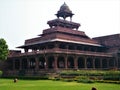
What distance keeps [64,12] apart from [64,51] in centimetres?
2117

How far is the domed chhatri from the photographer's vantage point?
250 ft

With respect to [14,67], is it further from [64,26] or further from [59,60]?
[64,26]

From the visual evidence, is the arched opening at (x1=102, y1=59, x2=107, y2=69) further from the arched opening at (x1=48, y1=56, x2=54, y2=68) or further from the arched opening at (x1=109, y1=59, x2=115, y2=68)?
the arched opening at (x1=48, y1=56, x2=54, y2=68)

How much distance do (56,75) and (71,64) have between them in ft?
56.9

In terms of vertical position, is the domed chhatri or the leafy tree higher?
the domed chhatri

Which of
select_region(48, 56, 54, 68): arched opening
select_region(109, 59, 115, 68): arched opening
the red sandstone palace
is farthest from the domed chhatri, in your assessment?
select_region(109, 59, 115, 68): arched opening

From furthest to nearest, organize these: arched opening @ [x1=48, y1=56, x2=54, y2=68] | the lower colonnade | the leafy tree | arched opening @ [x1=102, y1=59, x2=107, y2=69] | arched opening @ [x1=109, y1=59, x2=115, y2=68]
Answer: arched opening @ [x1=109, y1=59, x2=115, y2=68]
arched opening @ [x1=102, y1=59, x2=107, y2=69]
arched opening @ [x1=48, y1=56, x2=54, y2=68]
the lower colonnade
the leafy tree

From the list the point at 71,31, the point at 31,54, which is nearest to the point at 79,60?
the point at 71,31

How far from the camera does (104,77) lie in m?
39.7

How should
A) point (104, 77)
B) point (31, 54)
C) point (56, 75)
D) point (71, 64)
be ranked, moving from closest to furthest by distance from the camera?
point (104, 77)
point (56, 75)
point (31, 54)
point (71, 64)

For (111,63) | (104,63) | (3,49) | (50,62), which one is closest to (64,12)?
(50,62)

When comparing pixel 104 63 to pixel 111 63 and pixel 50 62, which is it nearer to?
pixel 111 63

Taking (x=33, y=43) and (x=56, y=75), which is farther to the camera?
(x=33, y=43)

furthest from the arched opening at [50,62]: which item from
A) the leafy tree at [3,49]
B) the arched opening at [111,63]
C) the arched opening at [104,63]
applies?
the arched opening at [111,63]
